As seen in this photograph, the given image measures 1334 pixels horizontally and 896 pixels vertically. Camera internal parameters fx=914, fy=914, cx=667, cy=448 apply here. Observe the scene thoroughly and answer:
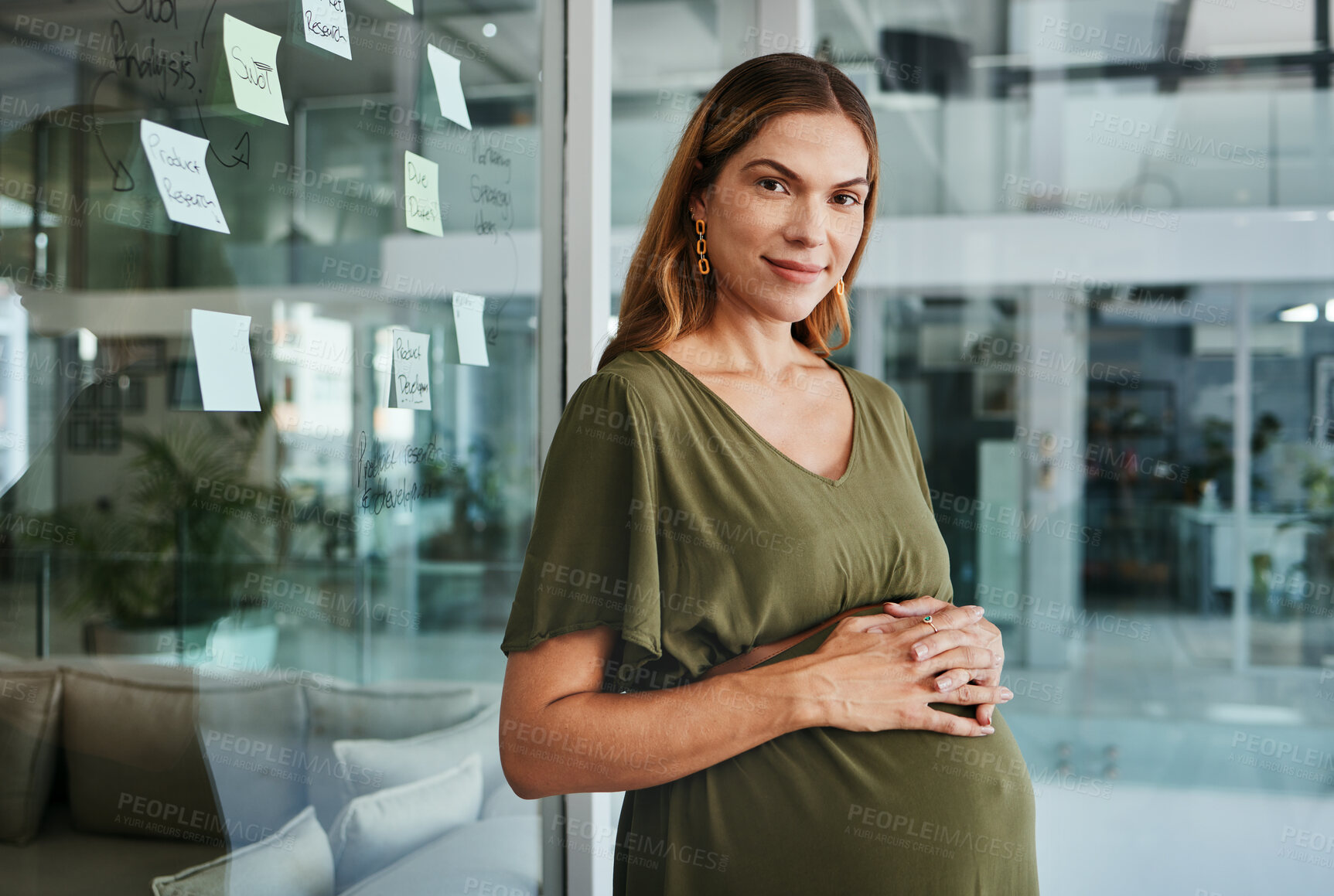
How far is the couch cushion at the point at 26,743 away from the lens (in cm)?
79

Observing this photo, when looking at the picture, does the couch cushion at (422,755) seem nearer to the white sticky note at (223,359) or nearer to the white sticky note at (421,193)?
the white sticky note at (223,359)

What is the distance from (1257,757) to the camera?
3.43 m

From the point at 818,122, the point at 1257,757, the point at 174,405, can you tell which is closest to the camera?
the point at 174,405

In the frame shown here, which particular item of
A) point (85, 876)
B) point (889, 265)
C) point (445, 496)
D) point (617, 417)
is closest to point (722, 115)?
point (617, 417)

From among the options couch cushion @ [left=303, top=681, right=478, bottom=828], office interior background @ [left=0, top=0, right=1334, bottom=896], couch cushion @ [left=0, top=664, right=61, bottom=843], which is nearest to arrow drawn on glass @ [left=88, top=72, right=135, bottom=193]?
office interior background @ [left=0, top=0, right=1334, bottom=896]

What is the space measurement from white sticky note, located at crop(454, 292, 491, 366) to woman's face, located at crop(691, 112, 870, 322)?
22.4 inches

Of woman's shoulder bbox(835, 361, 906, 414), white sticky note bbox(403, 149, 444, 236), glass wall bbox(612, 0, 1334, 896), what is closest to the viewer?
woman's shoulder bbox(835, 361, 906, 414)

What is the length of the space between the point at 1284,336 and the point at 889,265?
1.53 metres

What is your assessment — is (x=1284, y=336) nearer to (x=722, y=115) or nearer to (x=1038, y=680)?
(x=1038, y=680)

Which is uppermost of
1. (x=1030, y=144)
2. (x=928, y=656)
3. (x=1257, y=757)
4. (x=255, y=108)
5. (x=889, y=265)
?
(x=1030, y=144)

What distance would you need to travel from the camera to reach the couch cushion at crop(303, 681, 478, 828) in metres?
1.33

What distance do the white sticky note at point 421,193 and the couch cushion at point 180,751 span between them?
707 mm

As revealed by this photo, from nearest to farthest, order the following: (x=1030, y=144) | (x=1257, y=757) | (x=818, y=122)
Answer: (x=818, y=122), (x=1257, y=757), (x=1030, y=144)

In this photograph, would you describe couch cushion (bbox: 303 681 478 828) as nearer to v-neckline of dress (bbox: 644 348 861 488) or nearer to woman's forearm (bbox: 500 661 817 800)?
woman's forearm (bbox: 500 661 817 800)
